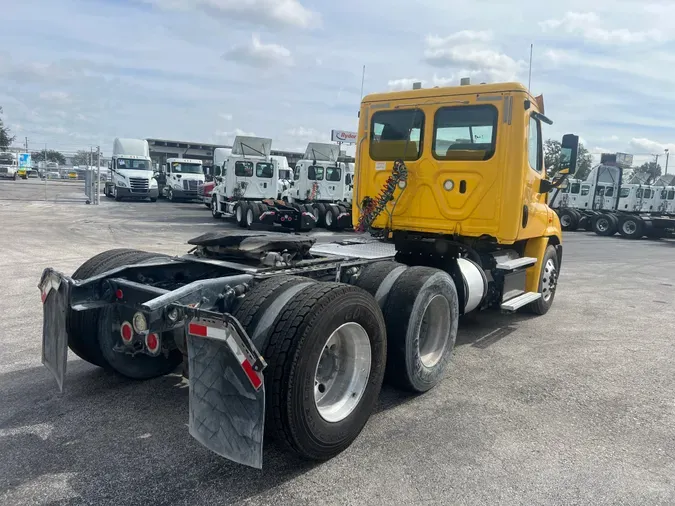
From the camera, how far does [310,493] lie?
9.75 feet

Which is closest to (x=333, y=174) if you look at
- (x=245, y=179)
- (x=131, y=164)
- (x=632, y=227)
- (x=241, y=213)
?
(x=245, y=179)

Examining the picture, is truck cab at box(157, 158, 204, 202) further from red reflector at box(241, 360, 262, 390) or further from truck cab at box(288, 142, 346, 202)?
red reflector at box(241, 360, 262, 390)

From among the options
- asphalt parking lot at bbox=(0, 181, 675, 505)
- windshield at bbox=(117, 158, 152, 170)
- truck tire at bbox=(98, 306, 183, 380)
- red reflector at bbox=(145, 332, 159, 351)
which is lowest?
asphalt parking lot at bbox=(0, 181, 675, 505)

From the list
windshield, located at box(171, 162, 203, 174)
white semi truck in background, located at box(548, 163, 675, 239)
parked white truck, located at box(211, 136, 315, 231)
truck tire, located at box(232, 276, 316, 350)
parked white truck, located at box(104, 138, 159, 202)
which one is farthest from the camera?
windshield, located at box(171, 162, 203, 174)

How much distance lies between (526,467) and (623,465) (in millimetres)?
668

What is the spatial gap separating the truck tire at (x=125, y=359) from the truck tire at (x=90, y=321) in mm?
57

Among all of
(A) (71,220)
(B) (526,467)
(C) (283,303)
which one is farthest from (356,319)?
(A) (71,220)

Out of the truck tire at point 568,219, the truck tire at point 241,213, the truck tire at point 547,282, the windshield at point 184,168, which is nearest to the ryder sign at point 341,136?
the windshield at point 184,168

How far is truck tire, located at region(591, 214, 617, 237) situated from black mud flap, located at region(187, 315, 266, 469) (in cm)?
2745

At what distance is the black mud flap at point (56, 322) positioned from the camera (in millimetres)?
3465

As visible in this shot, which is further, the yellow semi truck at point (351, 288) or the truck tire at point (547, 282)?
the truck tire at point (547, 282)

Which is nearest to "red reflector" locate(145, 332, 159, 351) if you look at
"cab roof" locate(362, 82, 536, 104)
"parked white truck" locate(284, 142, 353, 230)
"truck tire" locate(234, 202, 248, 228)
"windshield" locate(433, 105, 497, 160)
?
"windshield" locate(433, 105, 497, 160)

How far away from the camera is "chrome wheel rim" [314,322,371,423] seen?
11.6 feet

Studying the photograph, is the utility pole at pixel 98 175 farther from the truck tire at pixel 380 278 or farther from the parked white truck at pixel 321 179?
the truck tire at pixel 380 278
